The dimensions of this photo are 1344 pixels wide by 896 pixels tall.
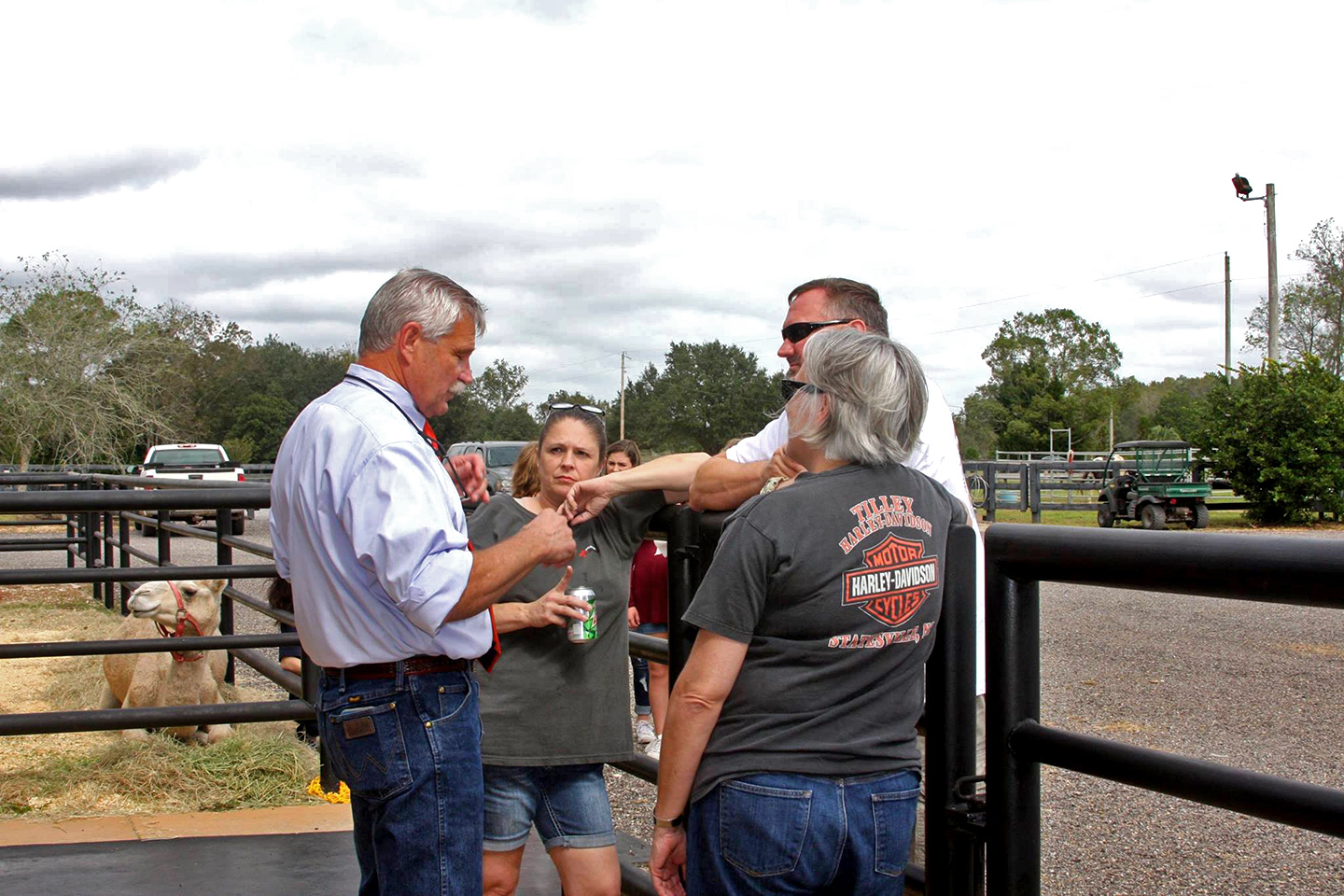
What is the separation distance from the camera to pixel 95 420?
28.1 metres

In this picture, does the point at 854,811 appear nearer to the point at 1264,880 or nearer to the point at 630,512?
the point at 630,512

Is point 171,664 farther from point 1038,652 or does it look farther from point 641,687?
point 1038,652

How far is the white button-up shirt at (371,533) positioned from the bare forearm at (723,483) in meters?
0.57

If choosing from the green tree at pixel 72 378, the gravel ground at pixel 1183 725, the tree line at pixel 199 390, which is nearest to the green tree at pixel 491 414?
the tree line at pixel 199 390

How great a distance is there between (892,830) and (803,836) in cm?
18

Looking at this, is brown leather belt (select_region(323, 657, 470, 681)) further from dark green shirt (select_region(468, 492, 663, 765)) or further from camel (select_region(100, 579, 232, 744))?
camel (select_region(100, 579, 232, 744))

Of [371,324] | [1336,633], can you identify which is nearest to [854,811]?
[371,324]

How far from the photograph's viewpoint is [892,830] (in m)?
2.04

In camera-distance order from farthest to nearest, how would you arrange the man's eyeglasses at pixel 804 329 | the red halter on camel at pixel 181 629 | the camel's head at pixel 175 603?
the camel's head at pixel 175 603
the red halter on camel at pixel 181 629
the man's eyeglasses at pixel 804 329

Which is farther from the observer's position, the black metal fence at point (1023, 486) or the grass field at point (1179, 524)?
the black metal fence at point (1023, 486)

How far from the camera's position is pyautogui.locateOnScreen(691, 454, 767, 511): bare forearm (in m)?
2.47

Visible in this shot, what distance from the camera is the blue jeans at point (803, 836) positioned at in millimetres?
1971

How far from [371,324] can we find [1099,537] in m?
1.53

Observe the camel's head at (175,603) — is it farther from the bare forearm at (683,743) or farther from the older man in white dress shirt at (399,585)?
the bare forearm at (683,743)
